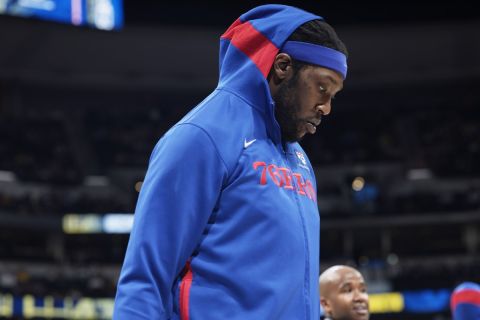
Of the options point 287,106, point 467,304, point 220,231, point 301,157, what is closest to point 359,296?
point 467,304

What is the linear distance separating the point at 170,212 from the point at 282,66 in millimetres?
528

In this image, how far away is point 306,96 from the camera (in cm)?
204

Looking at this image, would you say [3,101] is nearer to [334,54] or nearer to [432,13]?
[432,13]

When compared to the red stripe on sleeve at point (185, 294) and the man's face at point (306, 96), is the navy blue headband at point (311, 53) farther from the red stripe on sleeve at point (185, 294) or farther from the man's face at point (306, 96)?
the red stripe on sleeve at point (185, 294)

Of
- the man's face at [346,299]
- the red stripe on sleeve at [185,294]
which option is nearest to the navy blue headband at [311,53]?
the red stripe on sleeve at [185,294]

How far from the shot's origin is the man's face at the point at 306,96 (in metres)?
2.04

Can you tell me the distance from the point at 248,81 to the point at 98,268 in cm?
2237

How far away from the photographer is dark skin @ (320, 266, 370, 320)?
15.9ft

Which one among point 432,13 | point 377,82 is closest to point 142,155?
point 377,82

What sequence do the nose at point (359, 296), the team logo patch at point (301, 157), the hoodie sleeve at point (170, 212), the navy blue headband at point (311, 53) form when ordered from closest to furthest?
1. the hoodie sleeve at point (170, 212)
2. the navy blue headband at point (311, 53)
3. the team logo patch at point (301, 157)
4. the nose at point (359, 296)

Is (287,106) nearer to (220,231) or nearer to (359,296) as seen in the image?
(220,231)

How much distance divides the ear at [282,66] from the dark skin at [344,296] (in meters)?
3.03

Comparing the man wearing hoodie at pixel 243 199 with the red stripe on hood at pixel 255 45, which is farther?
the red stripe on hood at pixel 255 45

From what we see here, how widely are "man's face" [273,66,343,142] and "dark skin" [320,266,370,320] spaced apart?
2966 millimetres
